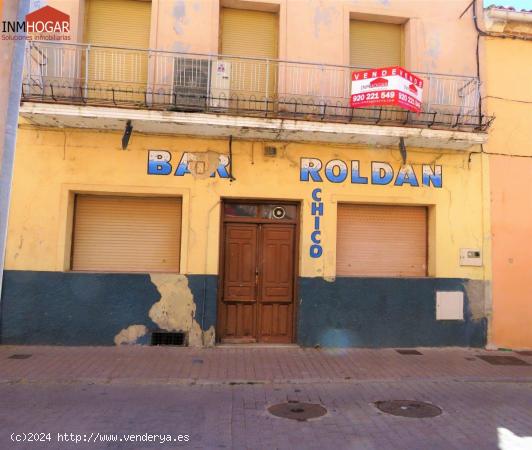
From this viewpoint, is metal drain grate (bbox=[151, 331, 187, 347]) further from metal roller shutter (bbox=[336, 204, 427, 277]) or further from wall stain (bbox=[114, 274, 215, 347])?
metal roller shutter (bbox=[336, 204, 427, 277])

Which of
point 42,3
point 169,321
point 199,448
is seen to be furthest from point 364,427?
point 42,3

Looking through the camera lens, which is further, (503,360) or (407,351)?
(407,351)

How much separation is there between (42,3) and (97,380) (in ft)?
23.2

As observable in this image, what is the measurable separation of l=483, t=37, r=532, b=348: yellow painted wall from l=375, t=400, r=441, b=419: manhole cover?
441cm

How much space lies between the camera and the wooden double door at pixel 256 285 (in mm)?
8891

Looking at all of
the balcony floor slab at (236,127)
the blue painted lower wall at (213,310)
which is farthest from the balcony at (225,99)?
the blue painted lower wall at (213,310)

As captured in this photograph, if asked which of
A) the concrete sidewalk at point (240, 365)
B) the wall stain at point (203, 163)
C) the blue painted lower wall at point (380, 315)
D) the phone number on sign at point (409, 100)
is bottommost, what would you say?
the concrete sidewalk at point (240, 365)

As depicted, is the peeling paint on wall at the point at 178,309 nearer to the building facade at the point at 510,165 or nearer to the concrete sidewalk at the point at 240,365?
the concrete sidewalk at the point at 240,365

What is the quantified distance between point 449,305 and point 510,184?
2895mm

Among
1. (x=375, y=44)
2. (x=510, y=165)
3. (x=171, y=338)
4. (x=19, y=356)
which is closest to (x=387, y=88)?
(x=375, y=44)

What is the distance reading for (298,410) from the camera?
546 centimetres

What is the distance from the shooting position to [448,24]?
965 cm

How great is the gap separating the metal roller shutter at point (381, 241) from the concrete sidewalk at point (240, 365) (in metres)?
1.68

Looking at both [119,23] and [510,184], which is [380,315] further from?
[119,23]
